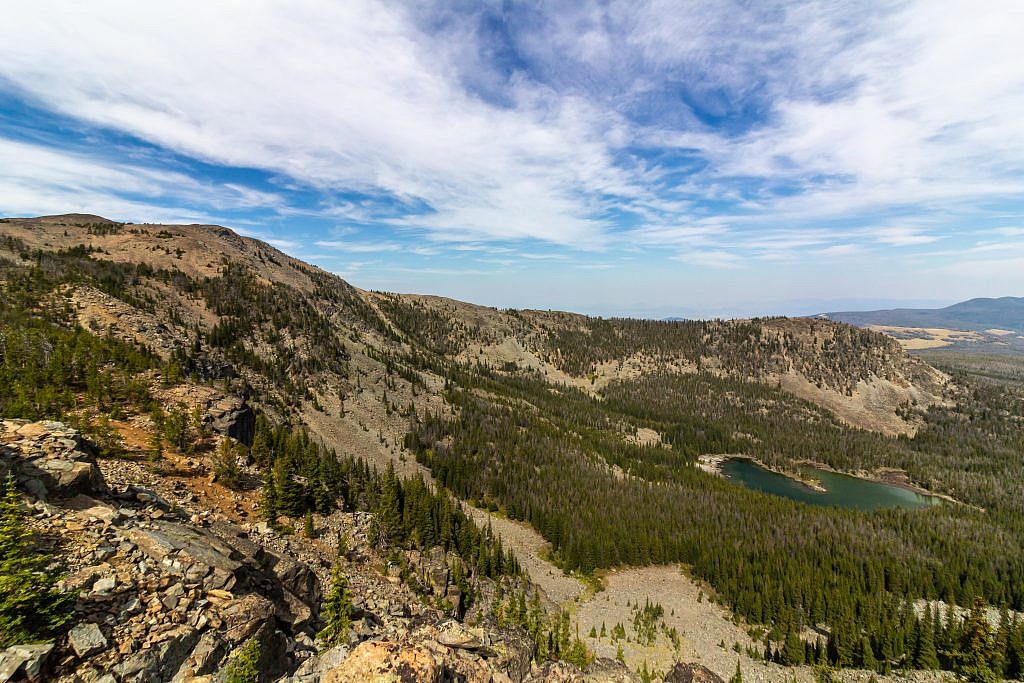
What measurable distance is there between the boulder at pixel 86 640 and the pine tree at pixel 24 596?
472 millimetres

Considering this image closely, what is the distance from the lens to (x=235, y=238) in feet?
426

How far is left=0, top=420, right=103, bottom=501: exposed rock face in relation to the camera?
16.2 m

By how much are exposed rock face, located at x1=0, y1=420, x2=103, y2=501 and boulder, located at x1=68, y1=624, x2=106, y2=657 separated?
25.0 ft

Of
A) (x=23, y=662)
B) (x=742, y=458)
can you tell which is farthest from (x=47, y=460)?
(x=742, y=458)

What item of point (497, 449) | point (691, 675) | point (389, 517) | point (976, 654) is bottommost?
point (976, 654)

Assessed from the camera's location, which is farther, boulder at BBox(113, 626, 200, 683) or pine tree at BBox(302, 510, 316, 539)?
pine tree at BBox(302, 510, 316, 539)

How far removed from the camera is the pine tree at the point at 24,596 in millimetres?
10453

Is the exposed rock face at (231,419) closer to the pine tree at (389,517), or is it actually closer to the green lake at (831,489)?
the pine tree at (389,517)

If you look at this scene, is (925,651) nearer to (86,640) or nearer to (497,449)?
(497,449)

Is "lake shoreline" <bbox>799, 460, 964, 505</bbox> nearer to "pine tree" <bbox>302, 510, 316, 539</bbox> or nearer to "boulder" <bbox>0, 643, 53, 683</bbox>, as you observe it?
"pine tree" <bbox>302, 510, 316, 539</bbox>

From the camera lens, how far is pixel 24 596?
10742 mm

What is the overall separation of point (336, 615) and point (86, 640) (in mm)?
11781

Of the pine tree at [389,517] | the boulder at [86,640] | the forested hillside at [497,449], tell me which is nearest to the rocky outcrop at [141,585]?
the boulder at [86,640]

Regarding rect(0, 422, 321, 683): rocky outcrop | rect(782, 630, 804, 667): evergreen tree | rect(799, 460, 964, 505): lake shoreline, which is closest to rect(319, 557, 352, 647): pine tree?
rect(0, 422, 321, 683): rocky outcrop
